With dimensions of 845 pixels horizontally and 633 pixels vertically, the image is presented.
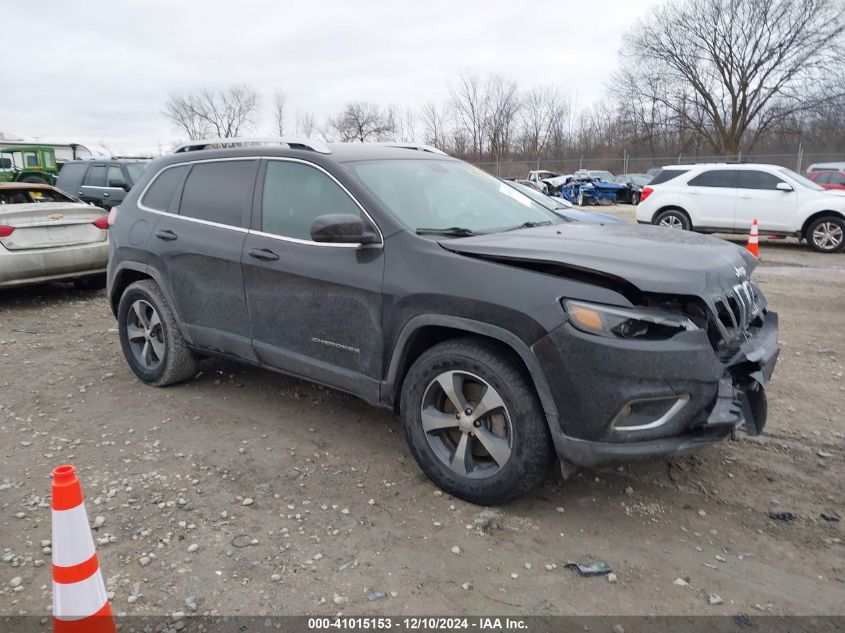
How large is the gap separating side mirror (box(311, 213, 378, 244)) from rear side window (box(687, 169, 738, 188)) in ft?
38.4

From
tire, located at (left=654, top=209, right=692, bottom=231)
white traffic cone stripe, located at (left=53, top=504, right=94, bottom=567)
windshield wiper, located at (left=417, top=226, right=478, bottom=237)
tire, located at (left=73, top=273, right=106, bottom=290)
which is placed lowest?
tire, located at (left=73, top=273, right=106, bottom=290)

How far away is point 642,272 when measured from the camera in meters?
2.82

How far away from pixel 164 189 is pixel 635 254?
3.45 meters

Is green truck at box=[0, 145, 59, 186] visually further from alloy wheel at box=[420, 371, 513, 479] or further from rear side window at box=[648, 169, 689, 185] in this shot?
alloy wheel at box=[420, 371, 513, 479]

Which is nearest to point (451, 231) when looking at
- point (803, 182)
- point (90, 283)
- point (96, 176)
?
point (90, 283)

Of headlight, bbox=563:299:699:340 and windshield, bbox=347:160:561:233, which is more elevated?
windshield, bbox=347:160:561:233

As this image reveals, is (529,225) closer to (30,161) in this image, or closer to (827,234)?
(827,234)

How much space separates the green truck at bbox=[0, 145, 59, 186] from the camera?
24.5 meters

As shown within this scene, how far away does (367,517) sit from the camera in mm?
3162

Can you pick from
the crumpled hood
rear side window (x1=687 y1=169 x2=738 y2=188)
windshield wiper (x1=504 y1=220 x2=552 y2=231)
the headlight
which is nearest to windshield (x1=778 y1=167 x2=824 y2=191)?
rear side window (x1=687 y1=169 x2=738 y2=188)

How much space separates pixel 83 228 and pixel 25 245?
2.28 feet

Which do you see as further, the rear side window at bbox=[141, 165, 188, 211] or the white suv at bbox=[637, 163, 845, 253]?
the white suv at bbox=[637, 163, 845, 253]

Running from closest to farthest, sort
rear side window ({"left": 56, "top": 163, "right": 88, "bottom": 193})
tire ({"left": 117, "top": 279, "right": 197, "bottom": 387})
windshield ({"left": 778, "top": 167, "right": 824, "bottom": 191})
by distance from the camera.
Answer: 1. tire ({"left": 117, "top": 279, "right": 197, "bottom": 387})
2. windshield ({"left": 778, "top": 167, "right": 824, "bottom": 191})
3. rear side window ({"left": 56, "top": 163, "right": 88, "bottom": 193})

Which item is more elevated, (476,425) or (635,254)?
(635,254)
